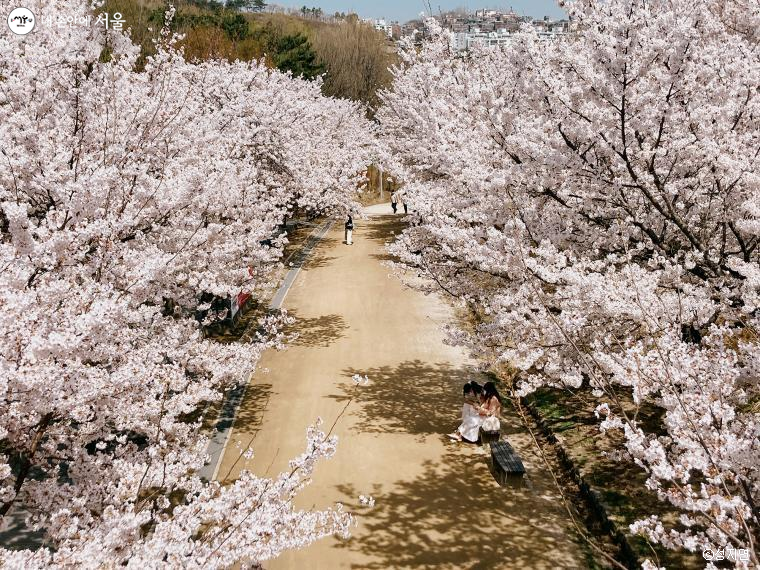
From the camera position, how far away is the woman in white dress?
1034cm

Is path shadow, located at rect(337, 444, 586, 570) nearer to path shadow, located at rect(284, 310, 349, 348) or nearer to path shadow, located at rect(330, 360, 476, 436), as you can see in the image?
path shadow, located at rect(330, 360, 476, 436)

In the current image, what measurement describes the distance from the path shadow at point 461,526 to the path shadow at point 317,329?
6.94 m

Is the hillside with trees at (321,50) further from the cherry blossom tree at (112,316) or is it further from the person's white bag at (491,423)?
the person's white bag at (491,423)

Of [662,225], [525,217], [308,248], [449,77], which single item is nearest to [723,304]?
[662,225]

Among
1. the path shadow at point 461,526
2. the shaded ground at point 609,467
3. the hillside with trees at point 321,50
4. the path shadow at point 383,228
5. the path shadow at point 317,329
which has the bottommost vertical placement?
the path shadow at point 461,526

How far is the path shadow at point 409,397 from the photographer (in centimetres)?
1125

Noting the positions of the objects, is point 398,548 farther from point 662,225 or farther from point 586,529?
point 662,225

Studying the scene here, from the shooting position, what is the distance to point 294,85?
1393 inches

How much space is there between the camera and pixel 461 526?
26.6ft

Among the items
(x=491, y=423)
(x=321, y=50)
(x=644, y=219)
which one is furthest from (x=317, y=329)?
(x=321, y=50)

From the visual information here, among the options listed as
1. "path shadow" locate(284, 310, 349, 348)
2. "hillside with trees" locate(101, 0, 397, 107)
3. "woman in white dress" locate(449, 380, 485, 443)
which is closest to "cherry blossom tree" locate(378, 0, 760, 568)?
"woman in white dress" locate(449, 380, 485, 443)

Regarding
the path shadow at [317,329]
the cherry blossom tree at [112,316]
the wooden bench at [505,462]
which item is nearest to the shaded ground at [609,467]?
the wooden bench at [505,462]

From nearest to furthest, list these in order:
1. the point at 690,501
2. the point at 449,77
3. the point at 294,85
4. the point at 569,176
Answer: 1. the point at 690,501
2. the point at 569,176
3. the point at 449,77
4. the point at 294,85

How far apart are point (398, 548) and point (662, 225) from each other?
620 cm
